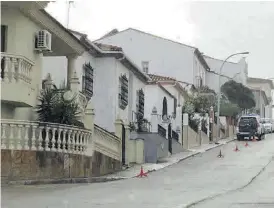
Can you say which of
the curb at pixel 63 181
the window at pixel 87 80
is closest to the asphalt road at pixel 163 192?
the curb at pixel 63 181

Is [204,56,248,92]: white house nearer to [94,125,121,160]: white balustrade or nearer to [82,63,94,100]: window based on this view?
[82,63,94,100]: window

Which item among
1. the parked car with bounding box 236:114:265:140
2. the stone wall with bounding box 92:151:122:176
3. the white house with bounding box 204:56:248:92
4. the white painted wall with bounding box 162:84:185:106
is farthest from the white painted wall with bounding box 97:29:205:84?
the stone wall with bounding box 92:151:122:176

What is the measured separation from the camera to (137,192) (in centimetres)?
1402

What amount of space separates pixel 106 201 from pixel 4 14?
20.4 ft

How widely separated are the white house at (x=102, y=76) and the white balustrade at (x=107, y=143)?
3090mm

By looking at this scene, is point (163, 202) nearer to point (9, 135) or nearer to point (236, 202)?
point (236, 202)

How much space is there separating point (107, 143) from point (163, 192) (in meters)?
5.57

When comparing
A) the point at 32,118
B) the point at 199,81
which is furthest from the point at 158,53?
the point at 32,118

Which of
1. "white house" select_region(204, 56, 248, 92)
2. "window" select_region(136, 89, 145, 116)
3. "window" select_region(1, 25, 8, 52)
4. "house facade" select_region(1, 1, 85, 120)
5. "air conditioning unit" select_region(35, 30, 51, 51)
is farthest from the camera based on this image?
"white house" select_region(204, 56, 248, 92)

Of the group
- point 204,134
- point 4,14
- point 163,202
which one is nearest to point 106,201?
point 163,202

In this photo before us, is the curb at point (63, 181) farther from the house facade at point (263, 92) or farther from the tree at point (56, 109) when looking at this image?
the house facade at point (263, 92)

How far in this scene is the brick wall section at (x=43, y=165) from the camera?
45.4 feet

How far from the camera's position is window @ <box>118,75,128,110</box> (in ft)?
84.6

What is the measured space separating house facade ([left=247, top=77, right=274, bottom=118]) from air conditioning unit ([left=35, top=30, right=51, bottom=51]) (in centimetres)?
6990
